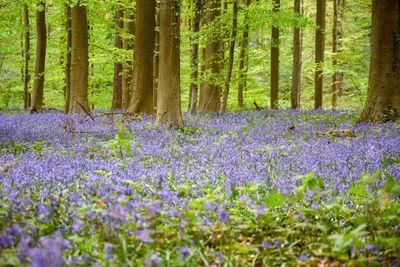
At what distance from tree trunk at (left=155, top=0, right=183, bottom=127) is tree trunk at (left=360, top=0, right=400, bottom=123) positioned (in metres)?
4.93

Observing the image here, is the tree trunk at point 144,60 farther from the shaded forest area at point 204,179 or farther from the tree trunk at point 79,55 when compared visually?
the tree trunk at point 79,55

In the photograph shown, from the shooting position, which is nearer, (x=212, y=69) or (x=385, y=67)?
(x=385, y=67)

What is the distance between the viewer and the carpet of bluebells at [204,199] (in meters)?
2.75

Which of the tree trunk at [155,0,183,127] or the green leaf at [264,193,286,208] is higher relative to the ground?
the tree trunk at [155,0,183,127]

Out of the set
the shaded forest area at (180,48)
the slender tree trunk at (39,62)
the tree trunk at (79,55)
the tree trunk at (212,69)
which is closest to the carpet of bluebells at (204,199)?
the shaded forest area at (180,48)

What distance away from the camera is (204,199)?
3.16m

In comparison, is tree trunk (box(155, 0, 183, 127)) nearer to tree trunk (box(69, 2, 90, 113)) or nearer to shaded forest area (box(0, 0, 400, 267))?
shaded forest area (box(0, 0, 400, 267))

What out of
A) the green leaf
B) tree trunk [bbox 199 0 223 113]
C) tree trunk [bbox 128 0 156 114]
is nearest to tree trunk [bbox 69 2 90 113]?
tree trunk [bbox 128 0 156 114]

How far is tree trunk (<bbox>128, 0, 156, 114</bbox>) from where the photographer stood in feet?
48.5

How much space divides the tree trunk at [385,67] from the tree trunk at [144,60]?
740 centimetres

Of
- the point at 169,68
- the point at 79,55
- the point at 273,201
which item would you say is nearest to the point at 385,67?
the point at 169,68

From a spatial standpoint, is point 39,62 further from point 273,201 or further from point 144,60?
point 273,201

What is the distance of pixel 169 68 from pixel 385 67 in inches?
220

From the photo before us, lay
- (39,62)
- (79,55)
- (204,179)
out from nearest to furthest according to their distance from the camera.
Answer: (204,179)
(79,55)
(39,62)
